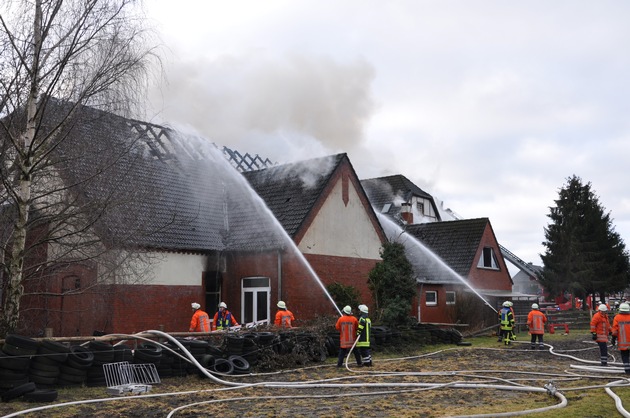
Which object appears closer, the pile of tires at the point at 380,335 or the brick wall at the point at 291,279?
the pile of tires at the point at 380,335

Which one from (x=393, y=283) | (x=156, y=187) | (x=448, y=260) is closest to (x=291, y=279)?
(x=393, y=283)

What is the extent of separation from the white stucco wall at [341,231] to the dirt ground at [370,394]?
7.94 metres

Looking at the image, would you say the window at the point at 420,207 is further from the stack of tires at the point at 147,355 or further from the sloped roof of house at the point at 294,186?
the stack of tires at the point at 147,355

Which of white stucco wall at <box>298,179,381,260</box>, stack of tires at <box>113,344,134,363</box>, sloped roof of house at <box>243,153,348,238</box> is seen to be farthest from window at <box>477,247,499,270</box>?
stack of tires at <box>113,344,134,363</box>

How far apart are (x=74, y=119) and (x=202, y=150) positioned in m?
14.0

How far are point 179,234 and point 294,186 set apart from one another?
538 cm

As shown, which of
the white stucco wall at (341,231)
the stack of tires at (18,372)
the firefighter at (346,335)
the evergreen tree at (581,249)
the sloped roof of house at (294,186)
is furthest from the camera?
the evergreen tree at (581,249)

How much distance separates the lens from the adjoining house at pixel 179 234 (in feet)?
40.7

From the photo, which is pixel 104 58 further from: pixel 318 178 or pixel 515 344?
pixel 515 344

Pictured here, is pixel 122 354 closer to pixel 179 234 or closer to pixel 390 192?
pixel 179 234

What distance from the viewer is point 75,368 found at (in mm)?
11641

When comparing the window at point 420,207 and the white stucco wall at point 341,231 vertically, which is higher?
the window at point 420,207

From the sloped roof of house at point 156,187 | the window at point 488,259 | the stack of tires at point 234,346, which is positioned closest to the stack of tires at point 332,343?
the stack of tires at point 234,346

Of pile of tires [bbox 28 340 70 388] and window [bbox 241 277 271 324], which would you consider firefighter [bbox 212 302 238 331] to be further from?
pile of tires [bbox 28 340 70 388]
